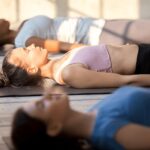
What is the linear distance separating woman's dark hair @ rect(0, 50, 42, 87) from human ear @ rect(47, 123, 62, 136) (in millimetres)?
1353

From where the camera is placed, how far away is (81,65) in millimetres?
2744

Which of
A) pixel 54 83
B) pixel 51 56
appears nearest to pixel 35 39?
pixel 51 56

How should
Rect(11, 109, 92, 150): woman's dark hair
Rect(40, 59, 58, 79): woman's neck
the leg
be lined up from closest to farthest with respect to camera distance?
Rect(11, 109, 92, 150): woman's dark hair, Rect(40, 59, 58, 79): woman's neck, the leg

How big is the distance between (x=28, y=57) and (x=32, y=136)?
4.67 ft

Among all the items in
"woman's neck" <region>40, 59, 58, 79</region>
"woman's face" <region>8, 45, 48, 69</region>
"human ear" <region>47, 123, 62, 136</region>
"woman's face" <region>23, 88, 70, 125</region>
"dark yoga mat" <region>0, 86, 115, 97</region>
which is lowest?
"dark yoga mat" <region>0, 86, 115, 97</region>

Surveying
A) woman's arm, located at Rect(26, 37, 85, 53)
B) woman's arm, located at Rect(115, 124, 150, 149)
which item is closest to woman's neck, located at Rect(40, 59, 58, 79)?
woman's arm, located at Rect(26, 37, 85, 53)

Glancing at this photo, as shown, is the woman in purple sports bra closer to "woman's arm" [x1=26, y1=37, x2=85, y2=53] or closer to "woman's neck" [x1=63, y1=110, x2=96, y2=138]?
"woman's arm" [x1=26, y1=37, x2=85, y2=53]

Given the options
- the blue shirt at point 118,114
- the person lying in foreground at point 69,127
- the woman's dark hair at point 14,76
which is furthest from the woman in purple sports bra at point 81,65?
the person lying in foreground at point 69,127

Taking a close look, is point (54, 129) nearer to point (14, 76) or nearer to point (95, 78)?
point (95, 78)

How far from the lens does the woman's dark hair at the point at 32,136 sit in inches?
58.1

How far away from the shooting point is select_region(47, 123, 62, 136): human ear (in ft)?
4.87

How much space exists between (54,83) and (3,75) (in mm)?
299

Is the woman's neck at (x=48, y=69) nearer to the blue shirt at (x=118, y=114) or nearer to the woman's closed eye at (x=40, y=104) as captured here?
the blue shirt at (x=118, y=114)

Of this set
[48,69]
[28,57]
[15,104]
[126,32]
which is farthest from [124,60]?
[126,32]
